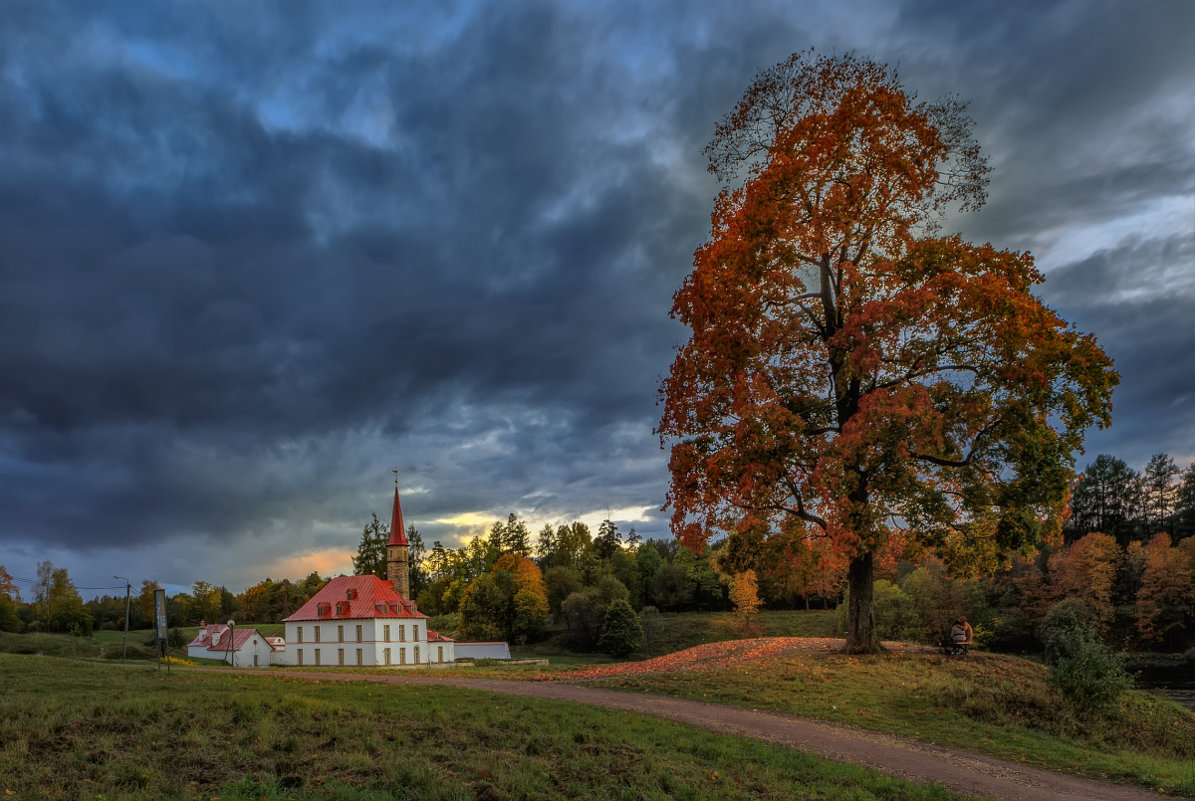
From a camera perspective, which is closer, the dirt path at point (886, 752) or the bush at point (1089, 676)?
the dirt path at point (886, 752)

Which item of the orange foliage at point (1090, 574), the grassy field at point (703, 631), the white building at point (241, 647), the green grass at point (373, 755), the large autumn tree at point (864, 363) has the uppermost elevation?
the large autumn tree at point (864, 363)

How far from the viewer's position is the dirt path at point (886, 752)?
36.1ft

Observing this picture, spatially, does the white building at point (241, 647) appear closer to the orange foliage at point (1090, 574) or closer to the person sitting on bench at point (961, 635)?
the person sitting on bench at point (961, 635)

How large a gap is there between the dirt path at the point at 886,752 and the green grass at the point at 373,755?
1.00 metres

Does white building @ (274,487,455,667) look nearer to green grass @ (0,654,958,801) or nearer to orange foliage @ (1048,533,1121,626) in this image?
green grass @ (0,654,958,801)

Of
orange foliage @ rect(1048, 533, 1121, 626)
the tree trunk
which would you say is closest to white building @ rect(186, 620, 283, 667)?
the tree trunk

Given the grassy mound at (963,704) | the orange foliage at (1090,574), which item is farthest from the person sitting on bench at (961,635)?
the orange foliage at (1090,574)

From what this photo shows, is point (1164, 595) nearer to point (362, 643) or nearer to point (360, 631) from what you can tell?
point (362, 643)

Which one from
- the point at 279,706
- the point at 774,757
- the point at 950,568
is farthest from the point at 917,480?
the point at 279,706

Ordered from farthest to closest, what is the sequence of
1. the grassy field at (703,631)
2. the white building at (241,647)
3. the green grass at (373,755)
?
the grassy field at (703,631) → the white building at (241,647) → the green grass at (373,755)

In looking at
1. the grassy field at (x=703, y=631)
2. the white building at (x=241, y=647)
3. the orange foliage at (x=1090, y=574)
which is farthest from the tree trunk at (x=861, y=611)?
the white building at (x=241, y=647)

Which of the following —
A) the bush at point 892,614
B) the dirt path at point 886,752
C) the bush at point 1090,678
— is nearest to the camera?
the dirt path at point 886,752

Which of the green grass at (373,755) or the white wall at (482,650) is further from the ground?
the green grass at (373,755)

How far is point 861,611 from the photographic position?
2112 cm
